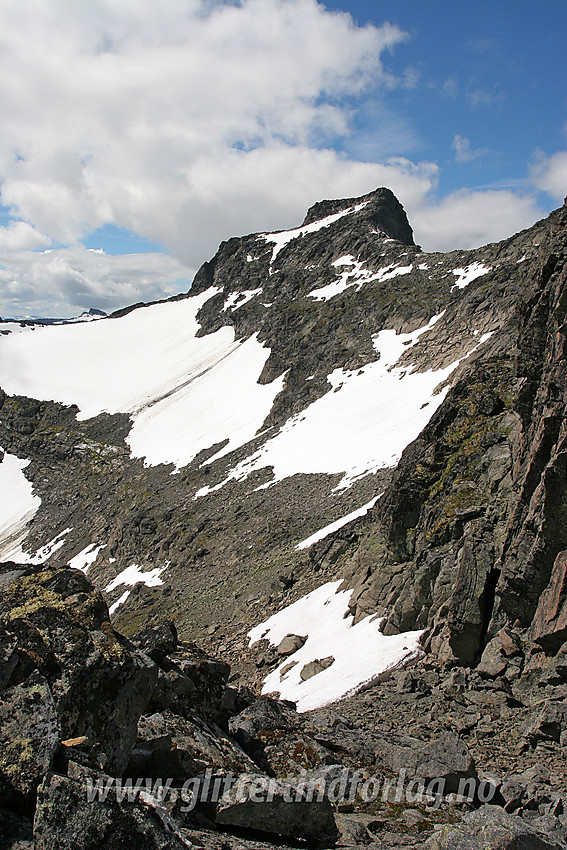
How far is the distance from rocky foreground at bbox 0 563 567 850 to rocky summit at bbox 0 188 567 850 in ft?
0.11

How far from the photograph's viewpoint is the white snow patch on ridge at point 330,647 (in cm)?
1728

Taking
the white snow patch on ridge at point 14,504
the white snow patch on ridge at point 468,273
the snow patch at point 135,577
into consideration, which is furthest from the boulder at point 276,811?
the white snow patch on ridge at point 14,504

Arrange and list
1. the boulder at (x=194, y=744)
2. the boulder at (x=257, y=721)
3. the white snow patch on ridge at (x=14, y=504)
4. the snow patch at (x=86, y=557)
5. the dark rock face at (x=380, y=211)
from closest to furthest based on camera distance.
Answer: the boulder at (x=194, y=744) < the boulder at (x=257, y=721) < the snow patch at (x=86, y=557) < the white snow patch on ridge at (x=14, y=504) < the dark rock face at (x=380, y=211)

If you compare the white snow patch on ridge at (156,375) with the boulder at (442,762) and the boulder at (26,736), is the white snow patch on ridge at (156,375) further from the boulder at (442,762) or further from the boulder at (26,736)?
the boulder at (26,736)

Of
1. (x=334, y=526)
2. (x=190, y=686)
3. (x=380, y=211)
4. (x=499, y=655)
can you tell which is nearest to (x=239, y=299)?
(x=380, y=211)

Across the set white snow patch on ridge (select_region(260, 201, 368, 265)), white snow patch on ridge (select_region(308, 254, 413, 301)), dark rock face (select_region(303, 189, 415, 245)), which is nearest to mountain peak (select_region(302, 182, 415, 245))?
dark rock face (select_region(303, 189, 415, 245))

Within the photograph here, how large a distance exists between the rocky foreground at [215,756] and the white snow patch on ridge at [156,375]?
56.0m

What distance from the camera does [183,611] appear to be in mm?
35656

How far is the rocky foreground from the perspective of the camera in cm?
512

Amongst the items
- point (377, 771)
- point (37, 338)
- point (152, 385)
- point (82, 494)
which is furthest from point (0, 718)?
point (37, 338)

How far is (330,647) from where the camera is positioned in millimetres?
21141

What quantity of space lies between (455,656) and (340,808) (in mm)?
7951

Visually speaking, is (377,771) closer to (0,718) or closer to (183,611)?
(0,718)

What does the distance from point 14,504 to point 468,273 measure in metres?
84.9
